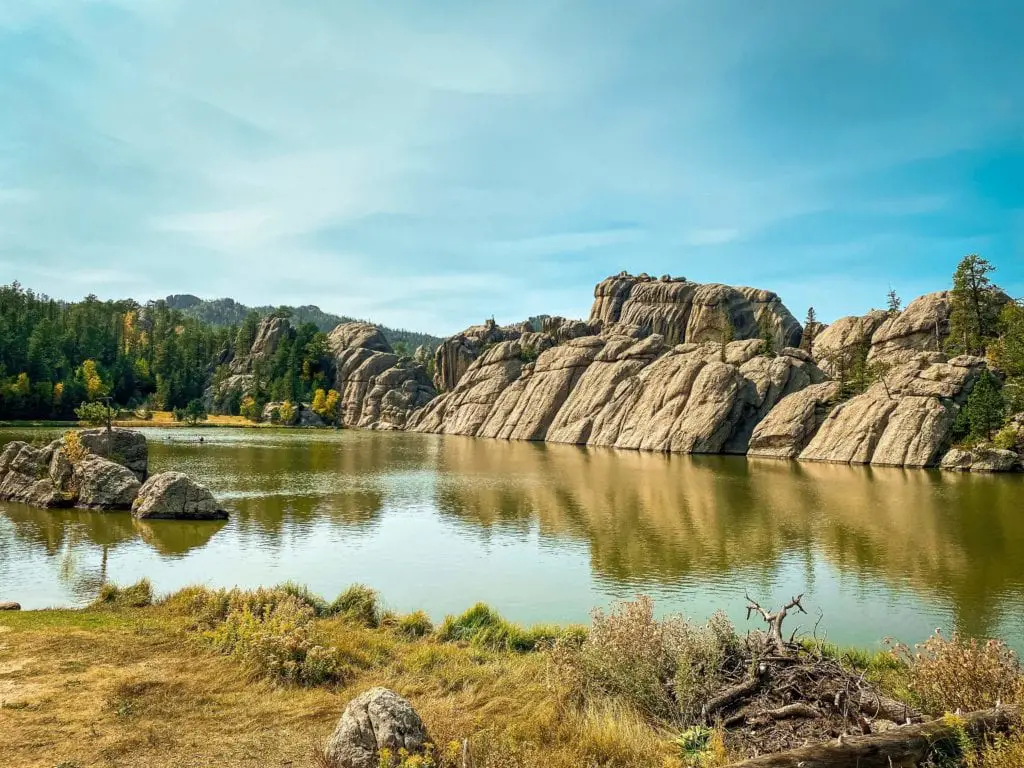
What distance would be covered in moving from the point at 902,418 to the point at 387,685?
Result: 257 ft

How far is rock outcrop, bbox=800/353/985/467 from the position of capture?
73.9m

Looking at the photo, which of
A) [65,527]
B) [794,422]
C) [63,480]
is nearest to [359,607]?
[65,527]

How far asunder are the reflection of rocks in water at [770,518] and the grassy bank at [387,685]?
35.4 feet

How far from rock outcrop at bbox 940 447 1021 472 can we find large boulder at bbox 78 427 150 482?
75.3 metres

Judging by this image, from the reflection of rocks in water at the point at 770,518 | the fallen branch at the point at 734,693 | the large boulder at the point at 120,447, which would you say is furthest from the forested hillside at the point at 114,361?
the fallen branch at the point at 734,693

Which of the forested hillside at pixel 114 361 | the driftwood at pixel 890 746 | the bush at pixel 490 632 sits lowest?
the bush at pixel 490 632

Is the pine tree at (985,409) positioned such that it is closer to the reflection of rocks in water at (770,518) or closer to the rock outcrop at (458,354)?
the reflection of rocks in water at (770,518)

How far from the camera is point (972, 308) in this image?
90.6m

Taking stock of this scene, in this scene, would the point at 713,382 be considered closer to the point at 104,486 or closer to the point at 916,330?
the point at 916,330

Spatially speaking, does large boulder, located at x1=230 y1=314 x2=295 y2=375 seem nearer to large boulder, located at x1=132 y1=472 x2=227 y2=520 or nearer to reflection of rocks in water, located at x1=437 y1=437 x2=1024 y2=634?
reflection of rocks in water, located at x1=437 y1=437 x2=1024 y2=634

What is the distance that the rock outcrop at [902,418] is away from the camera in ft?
243

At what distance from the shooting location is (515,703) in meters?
13.0

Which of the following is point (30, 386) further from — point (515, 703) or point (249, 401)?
point (515, 703)

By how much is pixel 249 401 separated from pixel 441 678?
513 ft
